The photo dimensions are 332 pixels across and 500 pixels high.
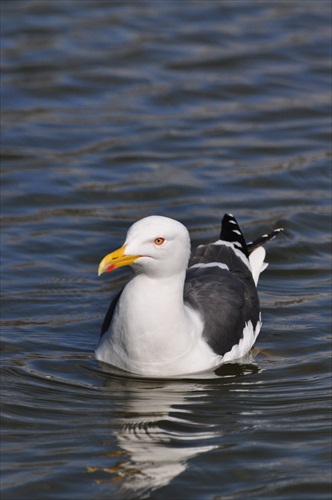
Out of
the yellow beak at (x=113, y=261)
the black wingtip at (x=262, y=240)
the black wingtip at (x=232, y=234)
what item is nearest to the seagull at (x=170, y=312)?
the yellow beak at (x=113, y=261)

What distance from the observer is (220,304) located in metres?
8.38

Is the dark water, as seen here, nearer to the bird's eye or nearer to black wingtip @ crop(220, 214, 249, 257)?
black wingtip @ crop(220, 214, 249, 257)

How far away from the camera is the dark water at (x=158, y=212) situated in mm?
6617

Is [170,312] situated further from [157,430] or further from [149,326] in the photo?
[157,430]

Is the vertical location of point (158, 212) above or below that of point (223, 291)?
below

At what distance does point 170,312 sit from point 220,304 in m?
0.71

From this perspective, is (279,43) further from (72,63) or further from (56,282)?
(56,282)

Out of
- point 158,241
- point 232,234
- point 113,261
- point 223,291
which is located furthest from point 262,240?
point 113,261

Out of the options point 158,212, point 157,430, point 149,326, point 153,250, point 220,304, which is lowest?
point 158,212

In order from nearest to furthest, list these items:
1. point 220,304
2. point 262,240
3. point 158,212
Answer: point 220,304
point 262,240
point 158,212

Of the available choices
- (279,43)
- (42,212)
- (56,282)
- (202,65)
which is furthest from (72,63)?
(56,282)

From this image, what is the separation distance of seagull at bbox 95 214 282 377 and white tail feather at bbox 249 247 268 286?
80 cm

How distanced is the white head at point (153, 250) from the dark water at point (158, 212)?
2.61 ft

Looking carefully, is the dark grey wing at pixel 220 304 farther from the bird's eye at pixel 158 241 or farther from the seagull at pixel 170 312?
the bird's eye at pixel 158 241
